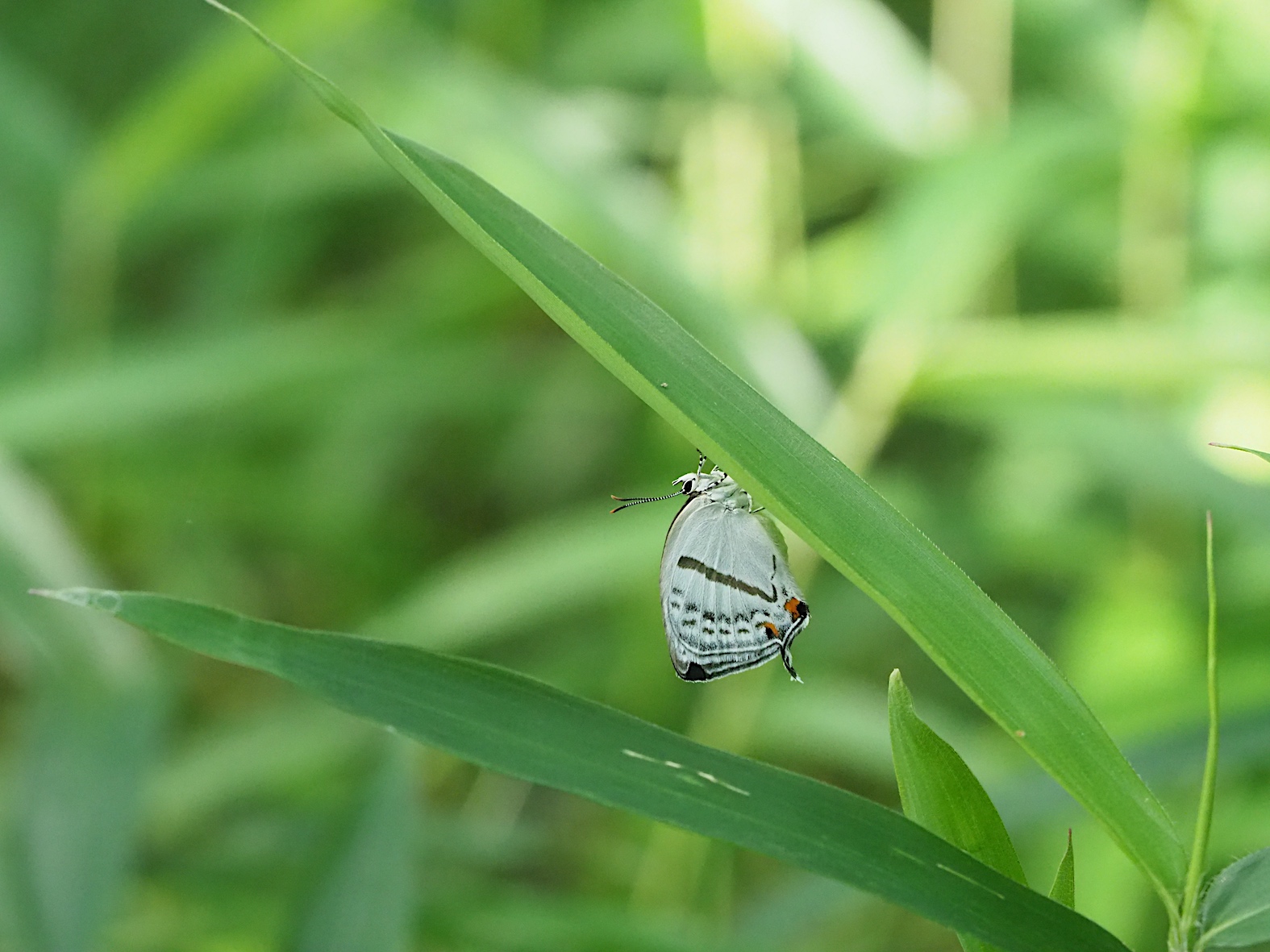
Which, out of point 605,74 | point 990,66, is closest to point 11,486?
point 605,74

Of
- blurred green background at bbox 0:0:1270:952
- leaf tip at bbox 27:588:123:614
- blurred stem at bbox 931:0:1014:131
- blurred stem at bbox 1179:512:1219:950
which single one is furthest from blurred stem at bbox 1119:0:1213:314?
leaf tip at bbox 27:588:123:614

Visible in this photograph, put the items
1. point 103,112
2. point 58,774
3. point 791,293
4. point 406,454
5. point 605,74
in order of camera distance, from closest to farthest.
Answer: point 58,774 < point 791,293 < point 605,74 < point 406,454 < point 103,112

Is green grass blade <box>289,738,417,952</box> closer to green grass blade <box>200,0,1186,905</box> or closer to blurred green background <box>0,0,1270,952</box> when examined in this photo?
blurred green background <box>0,0,1270,952</box>

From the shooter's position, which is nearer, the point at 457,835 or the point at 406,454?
the point at 457,835

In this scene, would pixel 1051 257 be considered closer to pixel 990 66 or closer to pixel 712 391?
pixel 990 66

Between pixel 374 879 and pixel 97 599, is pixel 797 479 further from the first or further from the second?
pixel 374 879

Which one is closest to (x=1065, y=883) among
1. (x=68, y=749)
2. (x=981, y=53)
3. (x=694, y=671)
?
(x=694, y=671)
